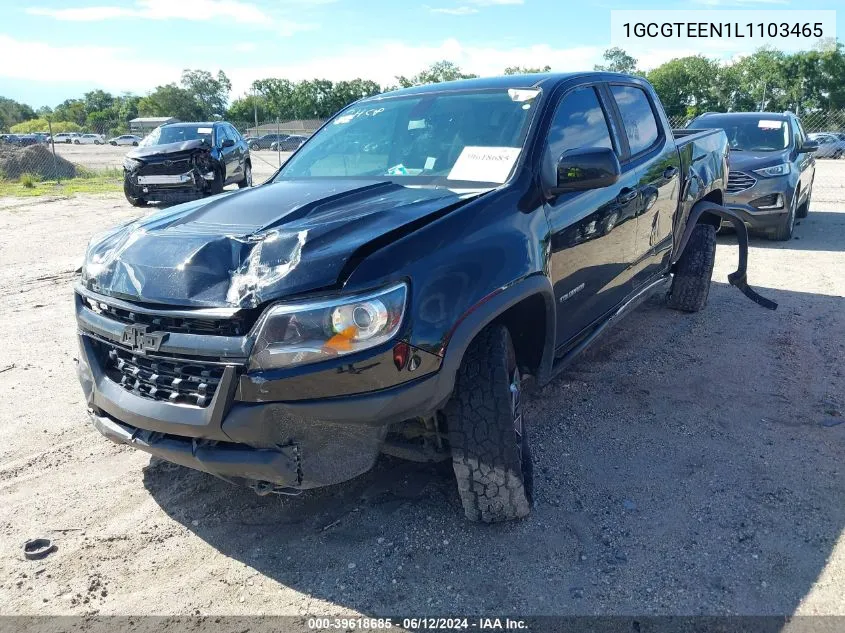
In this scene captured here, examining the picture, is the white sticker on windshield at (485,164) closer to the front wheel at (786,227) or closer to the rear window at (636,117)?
the rear window at (636,117)

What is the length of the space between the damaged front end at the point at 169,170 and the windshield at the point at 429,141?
29.1 feet

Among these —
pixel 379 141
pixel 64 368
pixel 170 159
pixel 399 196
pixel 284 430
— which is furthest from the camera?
pixel 170 159

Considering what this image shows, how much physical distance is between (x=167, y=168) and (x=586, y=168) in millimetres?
10827

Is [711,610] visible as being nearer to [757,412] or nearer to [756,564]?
[756,564]

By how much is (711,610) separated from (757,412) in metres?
1.83

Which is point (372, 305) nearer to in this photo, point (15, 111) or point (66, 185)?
point (66, 185)

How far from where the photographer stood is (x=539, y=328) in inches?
118

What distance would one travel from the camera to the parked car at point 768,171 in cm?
837

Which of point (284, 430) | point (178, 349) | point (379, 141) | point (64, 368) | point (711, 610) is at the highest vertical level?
point (379, 141)

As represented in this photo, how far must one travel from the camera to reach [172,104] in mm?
83438

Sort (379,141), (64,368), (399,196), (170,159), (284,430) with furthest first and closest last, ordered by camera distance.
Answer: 1. (170,159)
2. (64,368)
3. (379,141)
4. (399,196)
5. (284,430)

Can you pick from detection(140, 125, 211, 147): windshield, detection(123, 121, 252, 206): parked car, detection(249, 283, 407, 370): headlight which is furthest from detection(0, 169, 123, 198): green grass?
detection(249, 283, 407, 370): headlight

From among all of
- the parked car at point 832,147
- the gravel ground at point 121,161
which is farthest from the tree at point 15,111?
the parked car at point 832,147

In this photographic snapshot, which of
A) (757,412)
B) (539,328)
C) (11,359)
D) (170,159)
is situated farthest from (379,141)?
(170,159)
